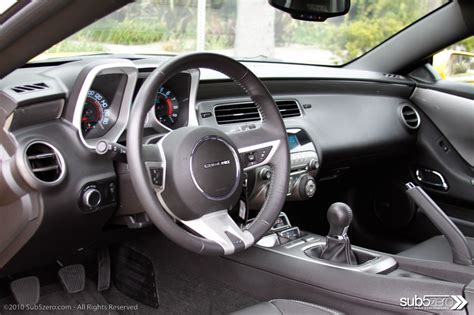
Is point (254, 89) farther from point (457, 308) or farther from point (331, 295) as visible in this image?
point (457, 308)

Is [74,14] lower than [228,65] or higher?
higher

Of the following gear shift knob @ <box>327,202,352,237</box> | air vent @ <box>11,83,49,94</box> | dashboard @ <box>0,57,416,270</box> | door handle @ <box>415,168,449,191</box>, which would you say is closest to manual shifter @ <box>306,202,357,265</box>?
gear shift knob @ <box>327,202,352,237</box>

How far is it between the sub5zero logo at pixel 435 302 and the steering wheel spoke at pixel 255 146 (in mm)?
586

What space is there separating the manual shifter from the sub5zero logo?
0.30 metres

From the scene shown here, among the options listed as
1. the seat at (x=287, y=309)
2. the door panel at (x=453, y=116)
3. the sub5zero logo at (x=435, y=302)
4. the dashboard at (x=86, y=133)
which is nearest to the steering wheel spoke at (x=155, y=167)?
the dashboard at (x=86, y=133)

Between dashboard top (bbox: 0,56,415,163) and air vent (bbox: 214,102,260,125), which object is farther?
air vent (bbox: 214,102,260,125)

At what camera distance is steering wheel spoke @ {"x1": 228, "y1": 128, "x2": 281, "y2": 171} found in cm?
181

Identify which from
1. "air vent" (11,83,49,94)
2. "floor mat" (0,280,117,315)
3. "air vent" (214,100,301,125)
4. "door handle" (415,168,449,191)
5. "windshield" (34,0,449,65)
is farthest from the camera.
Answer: "door handle" (415,168,449,191)

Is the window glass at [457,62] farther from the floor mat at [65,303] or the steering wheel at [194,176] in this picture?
the floor mat at [65,303]

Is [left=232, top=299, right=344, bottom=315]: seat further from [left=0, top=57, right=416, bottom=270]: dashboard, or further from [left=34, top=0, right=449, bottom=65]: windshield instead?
[left=34, top=0, right=449, bottom=65]: windshield

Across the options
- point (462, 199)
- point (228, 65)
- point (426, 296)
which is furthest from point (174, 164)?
point (462, 199)

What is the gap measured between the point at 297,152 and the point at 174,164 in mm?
975

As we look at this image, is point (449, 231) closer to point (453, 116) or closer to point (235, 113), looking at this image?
point (235, 113)

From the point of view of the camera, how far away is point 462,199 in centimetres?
298
